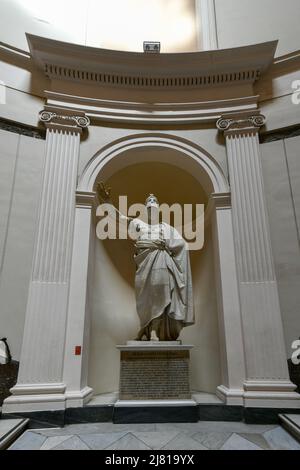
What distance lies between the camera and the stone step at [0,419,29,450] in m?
2.85

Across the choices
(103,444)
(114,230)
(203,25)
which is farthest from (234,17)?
(103,444)

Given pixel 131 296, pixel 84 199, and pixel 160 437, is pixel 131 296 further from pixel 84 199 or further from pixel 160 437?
pixel 160 437

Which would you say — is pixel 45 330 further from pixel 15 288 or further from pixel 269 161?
pixel 269 161

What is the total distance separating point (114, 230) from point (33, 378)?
2559 millimetres

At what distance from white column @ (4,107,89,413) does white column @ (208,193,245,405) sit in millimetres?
2096

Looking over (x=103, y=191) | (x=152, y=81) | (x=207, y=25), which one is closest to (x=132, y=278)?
(x=103, y=191)

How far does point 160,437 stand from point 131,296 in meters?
2.54

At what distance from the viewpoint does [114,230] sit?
17.6 ft

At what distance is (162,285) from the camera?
4.25 metres

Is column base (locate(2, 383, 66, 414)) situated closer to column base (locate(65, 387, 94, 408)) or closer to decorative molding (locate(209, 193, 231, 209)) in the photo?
column base (locate(65, 387, 94, 408))

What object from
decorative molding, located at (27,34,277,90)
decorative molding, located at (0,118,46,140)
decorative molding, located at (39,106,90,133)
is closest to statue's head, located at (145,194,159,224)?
decorative molding, located at (39,106,90,133)

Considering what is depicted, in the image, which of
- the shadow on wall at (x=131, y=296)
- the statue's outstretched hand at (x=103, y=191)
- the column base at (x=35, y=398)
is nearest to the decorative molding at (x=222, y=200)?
the shadow on wall at (x=131, y=296)

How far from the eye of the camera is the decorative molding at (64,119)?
480cm

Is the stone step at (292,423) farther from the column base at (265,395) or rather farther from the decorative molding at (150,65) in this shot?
the decorative molding at (150,65)
